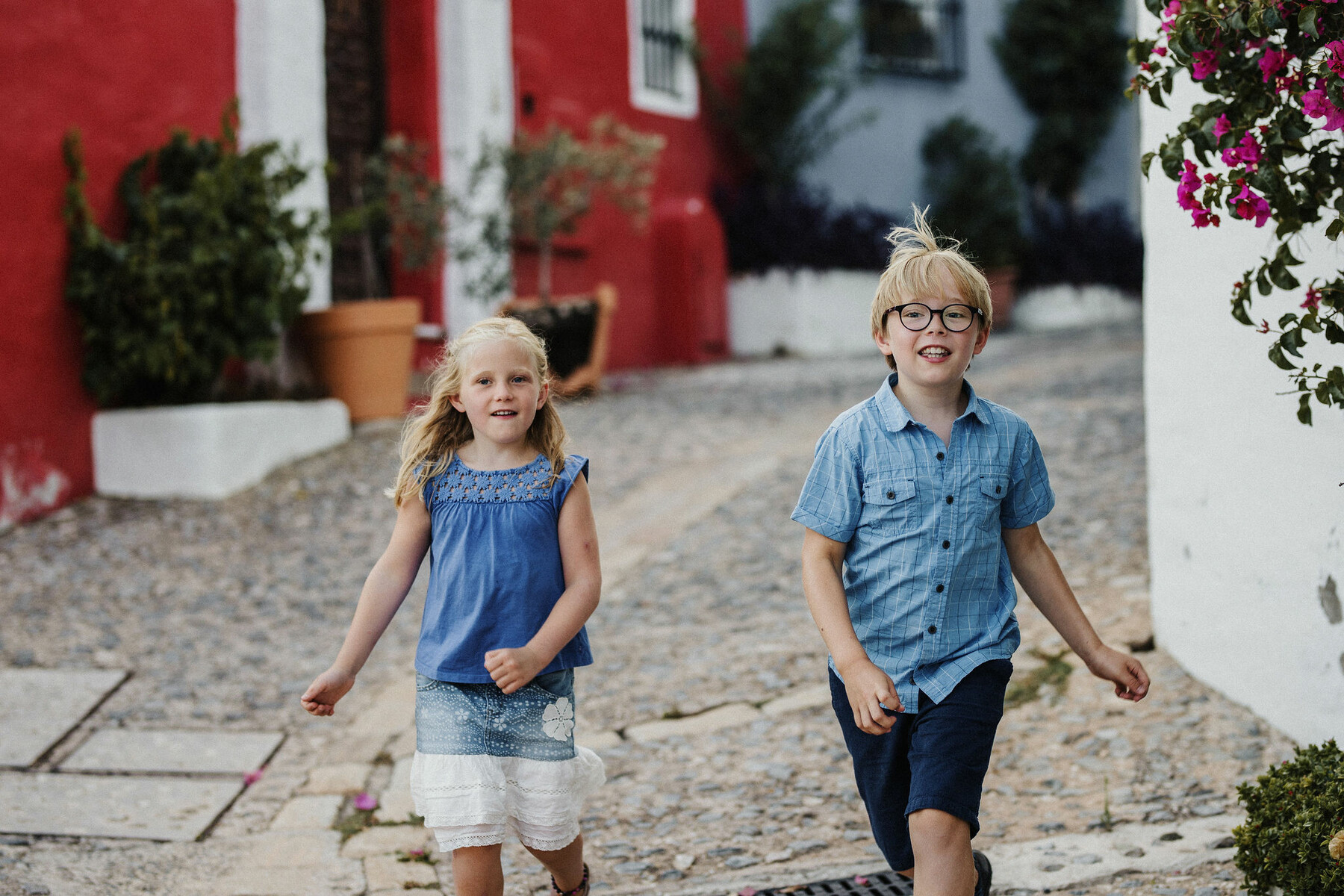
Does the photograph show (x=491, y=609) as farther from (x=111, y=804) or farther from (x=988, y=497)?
(x=111, y=804)

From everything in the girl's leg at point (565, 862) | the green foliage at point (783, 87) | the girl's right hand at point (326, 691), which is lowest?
the girl's leg at point (565, 862)

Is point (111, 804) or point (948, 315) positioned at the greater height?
point (948, 315)

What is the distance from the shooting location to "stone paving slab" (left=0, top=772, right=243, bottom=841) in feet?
10.7

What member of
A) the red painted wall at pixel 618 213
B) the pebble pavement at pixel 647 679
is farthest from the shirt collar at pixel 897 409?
the red painted wall at pixel 618 213

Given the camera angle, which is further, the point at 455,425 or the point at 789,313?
the point at 789,313

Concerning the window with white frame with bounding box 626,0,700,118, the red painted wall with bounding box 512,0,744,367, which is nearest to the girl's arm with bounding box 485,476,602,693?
the red painted wall with bounding box 512,0,744,367

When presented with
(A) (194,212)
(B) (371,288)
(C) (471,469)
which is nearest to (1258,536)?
(C) (471,469)

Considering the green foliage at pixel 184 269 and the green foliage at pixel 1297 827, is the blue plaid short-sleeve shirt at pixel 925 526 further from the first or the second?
the green foliage at pixel 184 269

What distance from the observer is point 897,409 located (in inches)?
90.5

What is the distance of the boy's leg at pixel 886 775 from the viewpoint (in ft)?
7.50

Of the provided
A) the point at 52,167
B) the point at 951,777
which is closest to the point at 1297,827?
the point at 951,777

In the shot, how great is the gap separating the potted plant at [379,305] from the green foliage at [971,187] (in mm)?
7384

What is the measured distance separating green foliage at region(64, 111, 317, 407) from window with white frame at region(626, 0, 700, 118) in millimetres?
5159

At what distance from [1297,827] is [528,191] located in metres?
7.46
